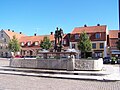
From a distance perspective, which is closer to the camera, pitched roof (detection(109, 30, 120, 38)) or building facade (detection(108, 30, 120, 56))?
building facade (detection(108, 30, 120, 56))

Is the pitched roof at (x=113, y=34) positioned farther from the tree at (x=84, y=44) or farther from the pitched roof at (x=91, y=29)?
the tree at (x=84, y=44)

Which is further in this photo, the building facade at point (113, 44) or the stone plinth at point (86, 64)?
the building facade at point (113, 44)

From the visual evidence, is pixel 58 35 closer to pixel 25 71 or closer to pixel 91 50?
pixel 25 71

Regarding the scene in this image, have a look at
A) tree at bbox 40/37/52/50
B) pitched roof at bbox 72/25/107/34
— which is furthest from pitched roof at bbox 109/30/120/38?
tree at bbox 40/37/52/50

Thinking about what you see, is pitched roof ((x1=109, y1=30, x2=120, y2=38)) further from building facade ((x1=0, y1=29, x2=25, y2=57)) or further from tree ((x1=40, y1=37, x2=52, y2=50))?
building facade ((x1=0, y1=29, x2=25, y2=57))

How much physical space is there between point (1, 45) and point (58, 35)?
57.5 meters

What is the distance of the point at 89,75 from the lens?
52.9ft

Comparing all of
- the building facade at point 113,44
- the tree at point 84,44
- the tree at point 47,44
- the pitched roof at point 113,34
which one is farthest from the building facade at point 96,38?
the tree at point 47,44

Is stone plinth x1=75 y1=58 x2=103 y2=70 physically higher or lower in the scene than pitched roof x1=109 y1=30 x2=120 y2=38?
lower

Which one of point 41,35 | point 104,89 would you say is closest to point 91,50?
point 41,35

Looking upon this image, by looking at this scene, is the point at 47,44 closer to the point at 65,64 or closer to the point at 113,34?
the point at 113,34

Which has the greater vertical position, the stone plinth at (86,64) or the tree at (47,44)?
the tree at (47,44)

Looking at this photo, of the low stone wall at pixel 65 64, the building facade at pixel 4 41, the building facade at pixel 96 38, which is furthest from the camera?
the building facade at pixel 4 41

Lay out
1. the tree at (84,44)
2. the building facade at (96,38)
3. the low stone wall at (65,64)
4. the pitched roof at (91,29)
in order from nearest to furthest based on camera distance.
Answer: the low stone wall at (65,64) → the tree at (84,44) → the building facade at (96,38) → the pitched roof at (91,29)
